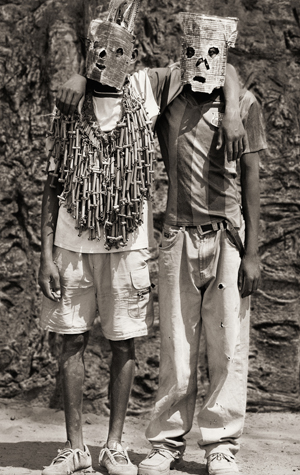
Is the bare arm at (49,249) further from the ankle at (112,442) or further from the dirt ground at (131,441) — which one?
the dirt ground at (131,441)

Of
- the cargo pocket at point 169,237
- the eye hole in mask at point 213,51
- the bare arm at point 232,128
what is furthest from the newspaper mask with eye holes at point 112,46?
the cargo pocket at point 169,237

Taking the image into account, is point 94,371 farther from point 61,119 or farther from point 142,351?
point 61,119

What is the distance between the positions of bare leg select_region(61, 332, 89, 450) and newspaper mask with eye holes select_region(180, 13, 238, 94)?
130 centimetres

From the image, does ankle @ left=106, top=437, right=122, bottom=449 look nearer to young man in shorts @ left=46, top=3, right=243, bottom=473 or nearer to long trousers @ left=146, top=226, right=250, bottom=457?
long trousers @ left=146, top=226, right=250, bottom=457

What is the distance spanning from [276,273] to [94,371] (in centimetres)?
121

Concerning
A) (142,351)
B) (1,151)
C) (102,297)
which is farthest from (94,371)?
(1,151)

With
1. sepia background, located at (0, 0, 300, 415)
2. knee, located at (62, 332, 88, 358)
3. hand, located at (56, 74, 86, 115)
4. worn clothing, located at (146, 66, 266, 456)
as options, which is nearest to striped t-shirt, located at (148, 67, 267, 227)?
worn clothing, located at (146, 66, 266, 456)

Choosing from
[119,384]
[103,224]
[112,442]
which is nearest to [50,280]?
[103,224]

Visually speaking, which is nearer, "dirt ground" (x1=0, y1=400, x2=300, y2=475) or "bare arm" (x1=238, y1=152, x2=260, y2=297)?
"bare arm" (x1=238, y1=152, x2=260, y2=297)

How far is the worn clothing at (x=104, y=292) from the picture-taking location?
3529 millimetres

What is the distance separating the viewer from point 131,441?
419 centimetres

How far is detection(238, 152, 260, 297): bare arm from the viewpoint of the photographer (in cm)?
352

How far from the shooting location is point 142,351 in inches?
178

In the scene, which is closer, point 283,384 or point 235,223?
point 235,223
